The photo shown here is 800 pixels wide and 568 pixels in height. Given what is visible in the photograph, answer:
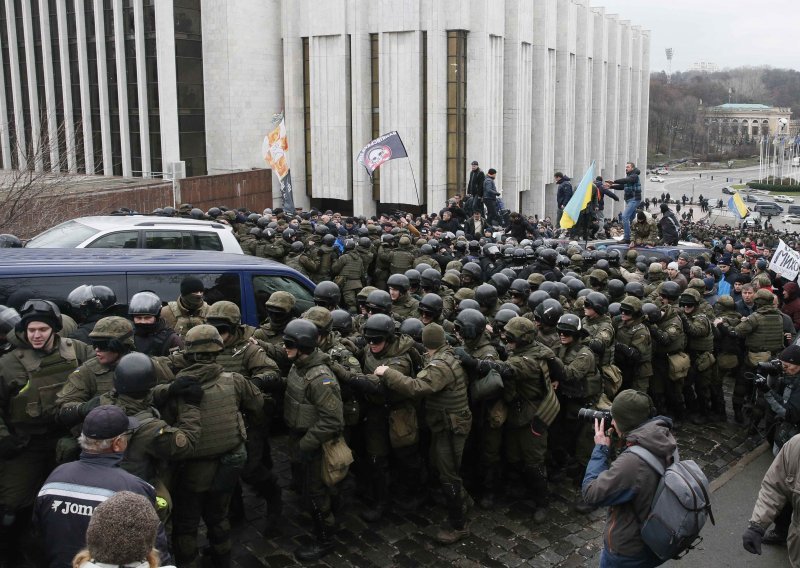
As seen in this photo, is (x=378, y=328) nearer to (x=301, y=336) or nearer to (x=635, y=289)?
(x=301, y=336)

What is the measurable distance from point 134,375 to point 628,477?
3101 mm

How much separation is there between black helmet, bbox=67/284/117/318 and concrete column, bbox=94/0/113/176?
31710 millimetres

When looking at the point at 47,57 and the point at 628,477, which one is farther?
the point at 47,57

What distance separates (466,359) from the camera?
6.85 meters

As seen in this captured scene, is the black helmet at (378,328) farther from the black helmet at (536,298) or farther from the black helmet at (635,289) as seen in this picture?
the black helmet at (635,289)

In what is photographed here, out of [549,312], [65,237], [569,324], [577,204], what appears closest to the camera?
[569,324]

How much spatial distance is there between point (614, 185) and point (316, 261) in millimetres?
8630

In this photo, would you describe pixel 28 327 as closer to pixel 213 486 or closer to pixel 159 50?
pixel 213 486

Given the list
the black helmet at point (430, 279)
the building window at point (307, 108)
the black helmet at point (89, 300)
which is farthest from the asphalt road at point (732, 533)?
the building window at point (307, 108)

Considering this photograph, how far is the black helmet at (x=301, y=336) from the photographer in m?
6.13

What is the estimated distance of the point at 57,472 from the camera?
4.01 m

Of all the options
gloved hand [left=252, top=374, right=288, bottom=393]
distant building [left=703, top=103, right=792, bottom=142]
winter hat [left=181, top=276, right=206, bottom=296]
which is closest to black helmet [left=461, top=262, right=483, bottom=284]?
winter hat [left=181, top=276, right=206, bottom=296]

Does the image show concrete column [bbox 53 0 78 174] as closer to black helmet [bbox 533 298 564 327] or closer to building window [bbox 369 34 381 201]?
building window [bbox 369 34 381 201]

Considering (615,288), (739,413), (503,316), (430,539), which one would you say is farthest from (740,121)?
(430,539)
